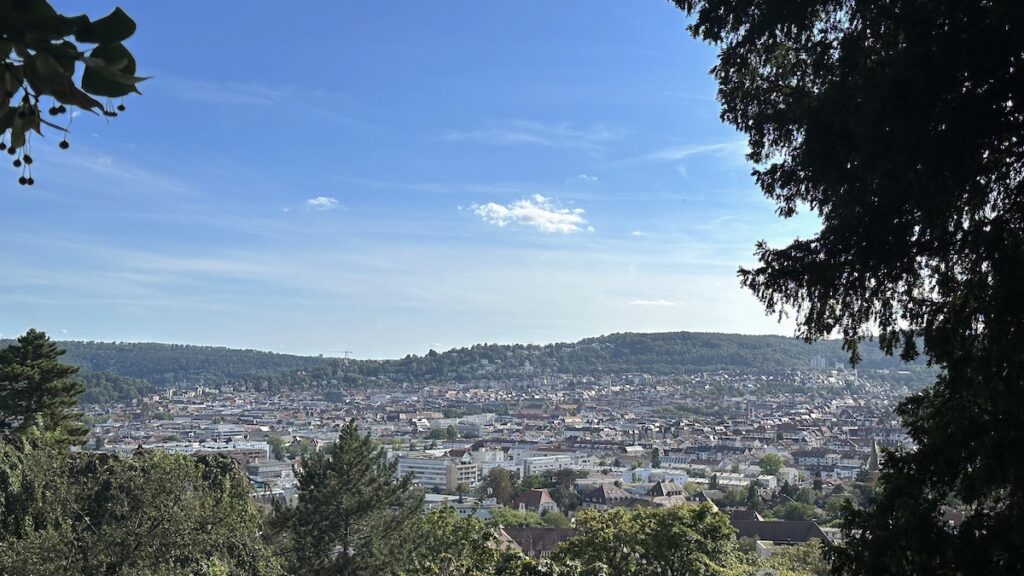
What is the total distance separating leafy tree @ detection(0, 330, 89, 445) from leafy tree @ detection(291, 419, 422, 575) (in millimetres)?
4969

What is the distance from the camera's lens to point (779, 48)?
211 inches

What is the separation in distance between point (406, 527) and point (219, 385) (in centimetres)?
17447

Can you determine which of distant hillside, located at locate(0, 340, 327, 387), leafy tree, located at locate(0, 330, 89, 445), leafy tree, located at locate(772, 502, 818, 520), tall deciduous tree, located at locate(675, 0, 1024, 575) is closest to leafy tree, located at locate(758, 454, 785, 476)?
leafy tree, located at locate(772, 502, 818, 520)

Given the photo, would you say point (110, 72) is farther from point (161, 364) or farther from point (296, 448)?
point (161, 364)

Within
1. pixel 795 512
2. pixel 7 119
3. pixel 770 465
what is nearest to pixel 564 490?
pixel 795 512

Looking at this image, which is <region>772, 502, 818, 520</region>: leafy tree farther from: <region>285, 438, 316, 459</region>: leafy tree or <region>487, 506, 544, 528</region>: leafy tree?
<region>285, 438, 316, 459</region>: leafy tree

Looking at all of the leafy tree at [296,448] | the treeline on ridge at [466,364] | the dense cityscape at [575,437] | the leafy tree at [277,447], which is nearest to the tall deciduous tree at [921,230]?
the dense cityscape at [575,437]

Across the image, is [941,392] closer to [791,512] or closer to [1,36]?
[1,36]

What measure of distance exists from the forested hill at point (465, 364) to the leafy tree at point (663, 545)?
168 metres

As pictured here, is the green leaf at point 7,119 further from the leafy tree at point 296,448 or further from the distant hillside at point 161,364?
the distant hillside at point 161,364

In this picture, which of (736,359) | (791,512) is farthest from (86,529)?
(736,359)

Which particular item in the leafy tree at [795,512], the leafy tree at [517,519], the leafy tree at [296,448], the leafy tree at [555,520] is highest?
the leafy tree at [517,519]

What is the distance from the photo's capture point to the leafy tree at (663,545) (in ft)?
30.3

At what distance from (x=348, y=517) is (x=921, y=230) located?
11970 mm
